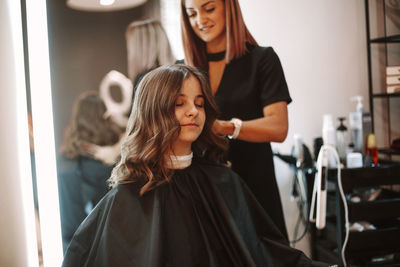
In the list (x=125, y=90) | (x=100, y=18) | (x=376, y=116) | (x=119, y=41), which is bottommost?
(x=376, y=116)

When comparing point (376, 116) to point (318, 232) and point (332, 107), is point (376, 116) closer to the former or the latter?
point (332, 107)

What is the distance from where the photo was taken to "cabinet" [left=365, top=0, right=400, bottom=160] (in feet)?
5.54

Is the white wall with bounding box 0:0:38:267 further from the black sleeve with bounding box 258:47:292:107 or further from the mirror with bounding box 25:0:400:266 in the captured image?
the black sleeve with bounding box 258:47:292:107

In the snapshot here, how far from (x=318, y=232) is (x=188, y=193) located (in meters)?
0.96

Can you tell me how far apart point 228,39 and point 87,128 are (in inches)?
33.8

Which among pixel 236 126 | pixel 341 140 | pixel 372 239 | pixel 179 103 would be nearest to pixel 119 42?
pixel 179 103

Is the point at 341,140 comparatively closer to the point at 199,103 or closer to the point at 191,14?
the point at 199,103

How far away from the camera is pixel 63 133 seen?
1.59 metres

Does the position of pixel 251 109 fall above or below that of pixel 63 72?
below

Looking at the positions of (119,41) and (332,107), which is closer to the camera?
(119,41)

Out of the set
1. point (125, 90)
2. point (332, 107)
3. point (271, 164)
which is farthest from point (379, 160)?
point (125, 90)

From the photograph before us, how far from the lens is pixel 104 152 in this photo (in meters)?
1.61

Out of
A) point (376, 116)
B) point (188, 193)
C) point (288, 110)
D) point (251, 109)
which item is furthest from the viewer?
point (376, 116)

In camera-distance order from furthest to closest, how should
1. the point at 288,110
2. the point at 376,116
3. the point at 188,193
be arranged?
the point at 376,116
the point at 288,110
the point at 188,193
